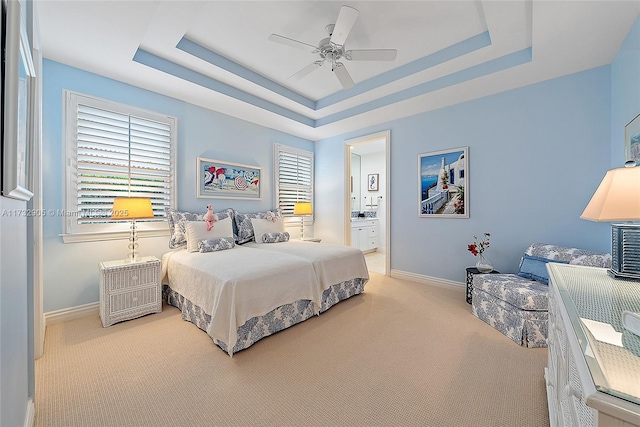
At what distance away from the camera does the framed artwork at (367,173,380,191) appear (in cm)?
685

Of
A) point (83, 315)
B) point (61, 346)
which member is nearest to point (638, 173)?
point (61, 346)

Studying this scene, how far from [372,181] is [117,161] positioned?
5489 millimetres

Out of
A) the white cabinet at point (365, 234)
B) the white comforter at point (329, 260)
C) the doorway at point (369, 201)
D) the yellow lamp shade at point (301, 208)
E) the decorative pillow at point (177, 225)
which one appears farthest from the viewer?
the doorway at point (369, 201)

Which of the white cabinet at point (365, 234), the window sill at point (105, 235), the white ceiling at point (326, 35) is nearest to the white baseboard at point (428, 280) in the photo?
the white cabinet at point (365, 234)

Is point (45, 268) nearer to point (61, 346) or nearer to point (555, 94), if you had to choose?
point (61, 346)

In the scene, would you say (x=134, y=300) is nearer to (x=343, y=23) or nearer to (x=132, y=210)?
(x=132, y=210)

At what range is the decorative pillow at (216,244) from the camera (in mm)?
3014

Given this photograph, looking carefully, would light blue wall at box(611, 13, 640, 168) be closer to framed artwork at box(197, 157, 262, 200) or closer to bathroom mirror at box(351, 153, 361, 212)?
framed artwork at box(197, 157, 262, 200)

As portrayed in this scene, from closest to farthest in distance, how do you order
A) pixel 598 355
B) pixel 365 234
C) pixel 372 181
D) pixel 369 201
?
1. pixel 598 355
2. pixel 365 234
3. pixel 372 181
4. pixel 369 201

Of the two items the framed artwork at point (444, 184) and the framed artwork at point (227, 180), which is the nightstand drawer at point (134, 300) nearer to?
the framed artwork at point (227, 180)

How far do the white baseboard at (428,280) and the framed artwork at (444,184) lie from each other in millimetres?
909

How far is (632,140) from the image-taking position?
195cm

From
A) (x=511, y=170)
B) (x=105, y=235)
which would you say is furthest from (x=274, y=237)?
(x=511, y=170)

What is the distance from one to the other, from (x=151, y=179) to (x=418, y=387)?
11.3 ft
